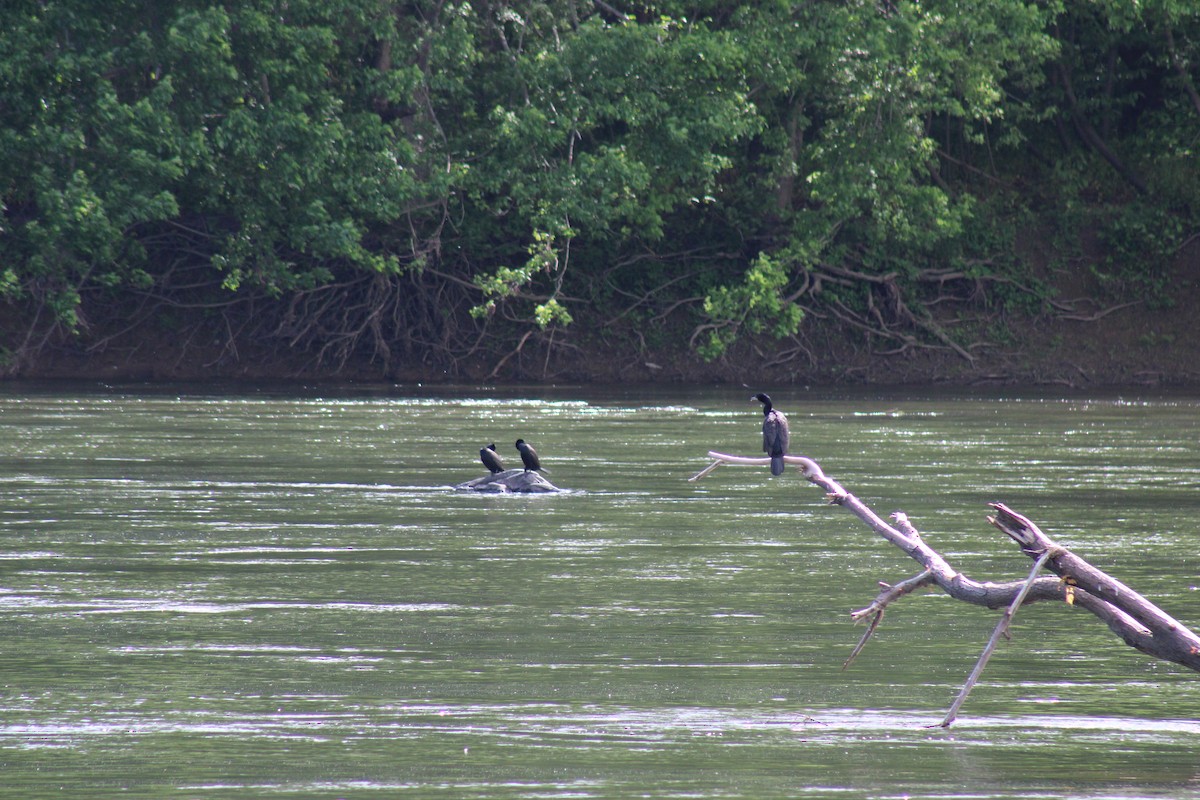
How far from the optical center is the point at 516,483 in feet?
51.0

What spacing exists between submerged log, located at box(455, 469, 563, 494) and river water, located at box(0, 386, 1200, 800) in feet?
0.54

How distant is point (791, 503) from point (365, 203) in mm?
17022

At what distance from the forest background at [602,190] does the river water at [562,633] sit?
507 inches

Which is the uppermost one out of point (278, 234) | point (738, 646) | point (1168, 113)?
point (1168, 113)

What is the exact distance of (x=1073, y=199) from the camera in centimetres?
3569

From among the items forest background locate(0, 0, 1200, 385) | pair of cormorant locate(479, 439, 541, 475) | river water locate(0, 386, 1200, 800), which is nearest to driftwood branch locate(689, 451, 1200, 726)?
river water locate(0, 386, 1200, 800)

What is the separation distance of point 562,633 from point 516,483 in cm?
657

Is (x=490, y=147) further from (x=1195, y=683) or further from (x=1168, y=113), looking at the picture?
(x=1195, y=683)

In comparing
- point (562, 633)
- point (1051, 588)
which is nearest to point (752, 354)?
point (562, 633)

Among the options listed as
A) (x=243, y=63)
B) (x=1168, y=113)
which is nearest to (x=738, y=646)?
(x=243, y=63)

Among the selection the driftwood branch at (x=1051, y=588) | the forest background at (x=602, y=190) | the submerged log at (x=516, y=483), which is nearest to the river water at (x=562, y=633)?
the submerged log at (x=516, y=483)

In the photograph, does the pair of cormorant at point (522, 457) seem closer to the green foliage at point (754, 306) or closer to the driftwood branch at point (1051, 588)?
the driftwood branch at point (1051, 588)

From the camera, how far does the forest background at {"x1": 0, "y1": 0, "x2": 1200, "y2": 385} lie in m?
31.1

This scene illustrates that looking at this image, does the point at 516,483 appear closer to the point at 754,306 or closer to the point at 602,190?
the point at 602,190
